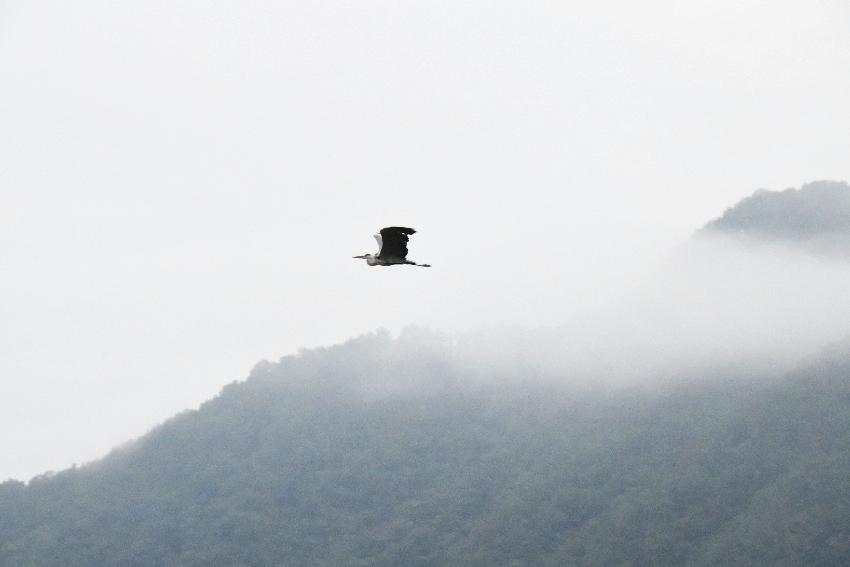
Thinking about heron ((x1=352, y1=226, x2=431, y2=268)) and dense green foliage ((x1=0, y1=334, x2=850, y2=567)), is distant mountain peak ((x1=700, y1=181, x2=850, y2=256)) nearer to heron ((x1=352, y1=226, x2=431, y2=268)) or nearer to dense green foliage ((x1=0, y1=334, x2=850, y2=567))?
dense green foliage ((x1=0, y1=334, x2=850, y2=567))

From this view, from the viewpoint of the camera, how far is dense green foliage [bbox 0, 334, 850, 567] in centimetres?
8412

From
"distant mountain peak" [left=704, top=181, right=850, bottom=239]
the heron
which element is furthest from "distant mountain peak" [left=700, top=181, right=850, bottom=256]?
the heron

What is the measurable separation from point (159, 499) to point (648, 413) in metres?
40.2

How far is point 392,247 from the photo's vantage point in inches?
1037

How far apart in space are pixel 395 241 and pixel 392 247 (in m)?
0.29

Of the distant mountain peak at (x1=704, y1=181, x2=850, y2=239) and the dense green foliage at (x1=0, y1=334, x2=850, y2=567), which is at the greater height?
the distant mountain peak at (x1=704, y1=181, x2=850, y2=239)

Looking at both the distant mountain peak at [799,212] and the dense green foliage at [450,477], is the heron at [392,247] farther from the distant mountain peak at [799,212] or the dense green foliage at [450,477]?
the distant mountain peak at [799,212]

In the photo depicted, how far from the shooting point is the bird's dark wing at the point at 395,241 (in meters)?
25.2

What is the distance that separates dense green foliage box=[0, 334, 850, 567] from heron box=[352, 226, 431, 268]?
5623 cm

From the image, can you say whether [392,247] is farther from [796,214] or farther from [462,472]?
[796,214]

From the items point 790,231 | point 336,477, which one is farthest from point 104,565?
point 790,231

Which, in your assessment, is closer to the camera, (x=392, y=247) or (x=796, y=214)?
(x=392, y=247)

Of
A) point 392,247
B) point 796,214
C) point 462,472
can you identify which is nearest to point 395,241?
point 392,247

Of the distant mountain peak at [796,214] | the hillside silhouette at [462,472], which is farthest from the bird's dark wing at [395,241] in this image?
the distant mountain peak at [796,214]
